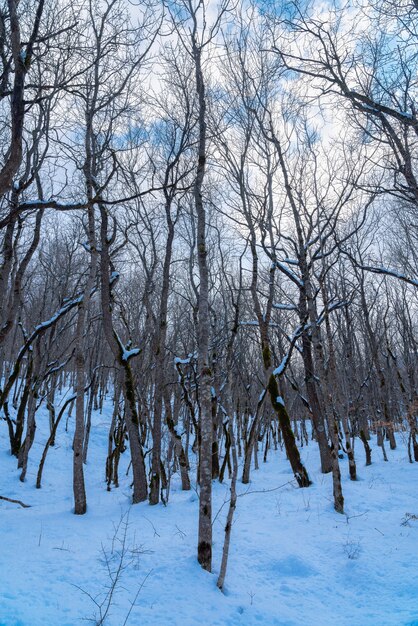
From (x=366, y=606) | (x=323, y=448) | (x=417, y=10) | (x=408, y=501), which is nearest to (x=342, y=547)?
(x=366, y=606)

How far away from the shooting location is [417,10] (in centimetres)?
538

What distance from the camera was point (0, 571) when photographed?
406cm

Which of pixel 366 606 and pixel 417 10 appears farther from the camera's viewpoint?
pixel 417 10

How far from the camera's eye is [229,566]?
510cm

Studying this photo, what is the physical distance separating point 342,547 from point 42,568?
4300 mm

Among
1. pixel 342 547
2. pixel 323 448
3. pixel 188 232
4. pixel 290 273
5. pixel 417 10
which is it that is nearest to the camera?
pixel 417 10

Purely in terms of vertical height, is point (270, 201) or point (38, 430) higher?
point (270, 201)

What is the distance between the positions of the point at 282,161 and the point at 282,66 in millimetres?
3953

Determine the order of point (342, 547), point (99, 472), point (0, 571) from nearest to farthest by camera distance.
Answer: point (0, 571) → point (342, 547) → point (99, 472)

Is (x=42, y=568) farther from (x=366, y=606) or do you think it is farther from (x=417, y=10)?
(x=417, y=10)

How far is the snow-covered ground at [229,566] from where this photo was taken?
151 inches

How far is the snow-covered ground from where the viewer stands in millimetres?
3846

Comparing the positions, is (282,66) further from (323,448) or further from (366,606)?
(323,448)

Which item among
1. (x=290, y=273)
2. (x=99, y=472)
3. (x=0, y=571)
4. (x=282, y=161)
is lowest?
(x=99, y=472)
